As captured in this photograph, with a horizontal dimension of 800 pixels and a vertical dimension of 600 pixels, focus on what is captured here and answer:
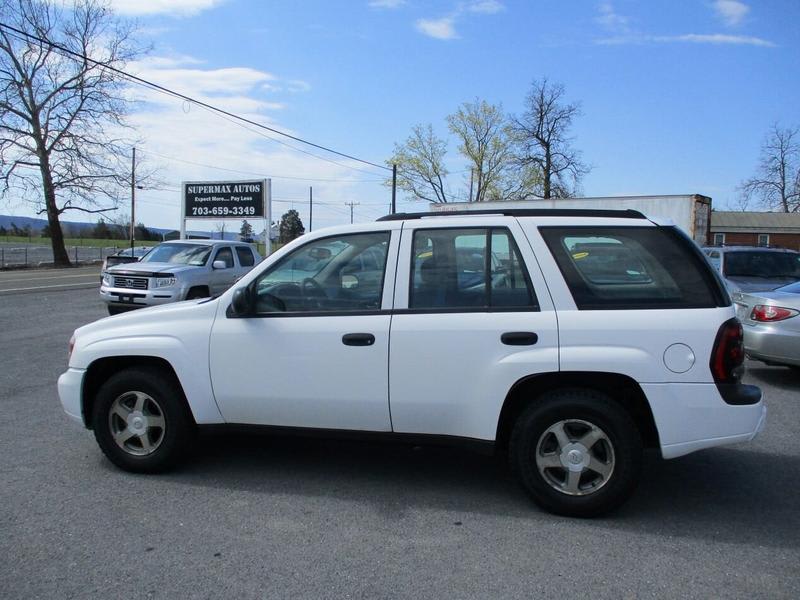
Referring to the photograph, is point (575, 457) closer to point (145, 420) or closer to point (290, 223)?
point (145, 420)

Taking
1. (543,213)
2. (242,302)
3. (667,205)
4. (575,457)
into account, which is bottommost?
(575,457)

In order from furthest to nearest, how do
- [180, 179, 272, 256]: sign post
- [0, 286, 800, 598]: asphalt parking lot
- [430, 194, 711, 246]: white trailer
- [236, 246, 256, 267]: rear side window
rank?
[180, 179, 272, 256]: sign post → [430, 194, 711, 246]: white trailer → [236, 246, 256, 267]: rear side window → [0, 286, 800, 598]: asphalt parking lot

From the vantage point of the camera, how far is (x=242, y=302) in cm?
419

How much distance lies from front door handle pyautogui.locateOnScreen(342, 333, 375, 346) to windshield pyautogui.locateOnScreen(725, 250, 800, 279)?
919 centimetres

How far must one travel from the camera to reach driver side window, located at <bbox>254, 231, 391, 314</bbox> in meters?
4.18

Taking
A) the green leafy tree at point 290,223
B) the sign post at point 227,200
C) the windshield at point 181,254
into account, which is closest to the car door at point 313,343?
the windshield at point 181,254

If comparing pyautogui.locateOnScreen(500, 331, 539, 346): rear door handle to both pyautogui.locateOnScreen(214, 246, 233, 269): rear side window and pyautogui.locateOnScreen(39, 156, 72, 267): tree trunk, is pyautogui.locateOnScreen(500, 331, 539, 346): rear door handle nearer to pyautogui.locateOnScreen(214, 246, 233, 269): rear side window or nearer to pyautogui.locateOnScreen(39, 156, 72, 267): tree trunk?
pyautogui.locateOnScreen(214, 246, 233, 269): rear side window

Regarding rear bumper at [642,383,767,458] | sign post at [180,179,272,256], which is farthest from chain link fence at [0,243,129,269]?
rear bumper at [642,383,767,458]

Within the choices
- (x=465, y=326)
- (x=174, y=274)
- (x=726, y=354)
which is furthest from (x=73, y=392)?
(x=174, y=274)

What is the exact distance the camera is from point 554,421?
12.5ft

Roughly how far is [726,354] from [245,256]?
42.0ft

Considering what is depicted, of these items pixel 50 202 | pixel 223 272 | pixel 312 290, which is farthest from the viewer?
pixel 50 202

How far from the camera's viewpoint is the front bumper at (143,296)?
12664mm

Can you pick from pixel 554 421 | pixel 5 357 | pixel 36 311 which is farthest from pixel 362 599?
pixel 36 311
